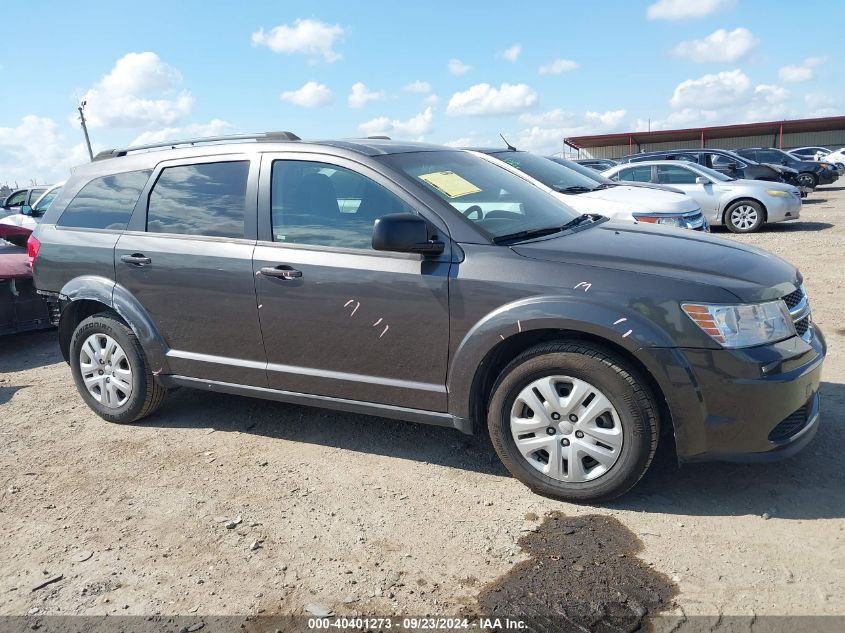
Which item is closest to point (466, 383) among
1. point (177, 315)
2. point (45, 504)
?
point (177, 315)

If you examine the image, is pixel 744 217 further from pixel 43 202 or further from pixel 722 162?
pixel 43 202

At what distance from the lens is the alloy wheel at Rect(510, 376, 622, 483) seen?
3.33m

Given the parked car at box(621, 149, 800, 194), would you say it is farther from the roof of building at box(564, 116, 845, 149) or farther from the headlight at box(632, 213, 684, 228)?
the roof of building at box(564, 116, 845, 149)

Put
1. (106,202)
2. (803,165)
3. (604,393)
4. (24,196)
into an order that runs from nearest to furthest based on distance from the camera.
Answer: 1. (604,393)
2. (106,202)
3. (24,196)
4. (803,165)

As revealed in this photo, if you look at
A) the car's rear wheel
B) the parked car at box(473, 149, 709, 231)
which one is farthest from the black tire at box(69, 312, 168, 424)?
the car's rear wheel

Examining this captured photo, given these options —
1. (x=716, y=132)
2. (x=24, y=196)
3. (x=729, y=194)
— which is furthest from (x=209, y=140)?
(x=716, y=132)

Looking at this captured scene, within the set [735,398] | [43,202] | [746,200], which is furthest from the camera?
[746,200]

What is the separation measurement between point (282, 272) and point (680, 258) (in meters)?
2.12

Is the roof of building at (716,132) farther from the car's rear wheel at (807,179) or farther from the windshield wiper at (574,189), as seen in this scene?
the windshield wiper at (574,189)

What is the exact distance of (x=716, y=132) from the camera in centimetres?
4475

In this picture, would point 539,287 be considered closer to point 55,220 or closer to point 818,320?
point 55,220

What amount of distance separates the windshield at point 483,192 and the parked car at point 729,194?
33.3 ft

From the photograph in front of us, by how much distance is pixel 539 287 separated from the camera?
3.40 m

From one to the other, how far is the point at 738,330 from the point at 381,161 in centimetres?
203
